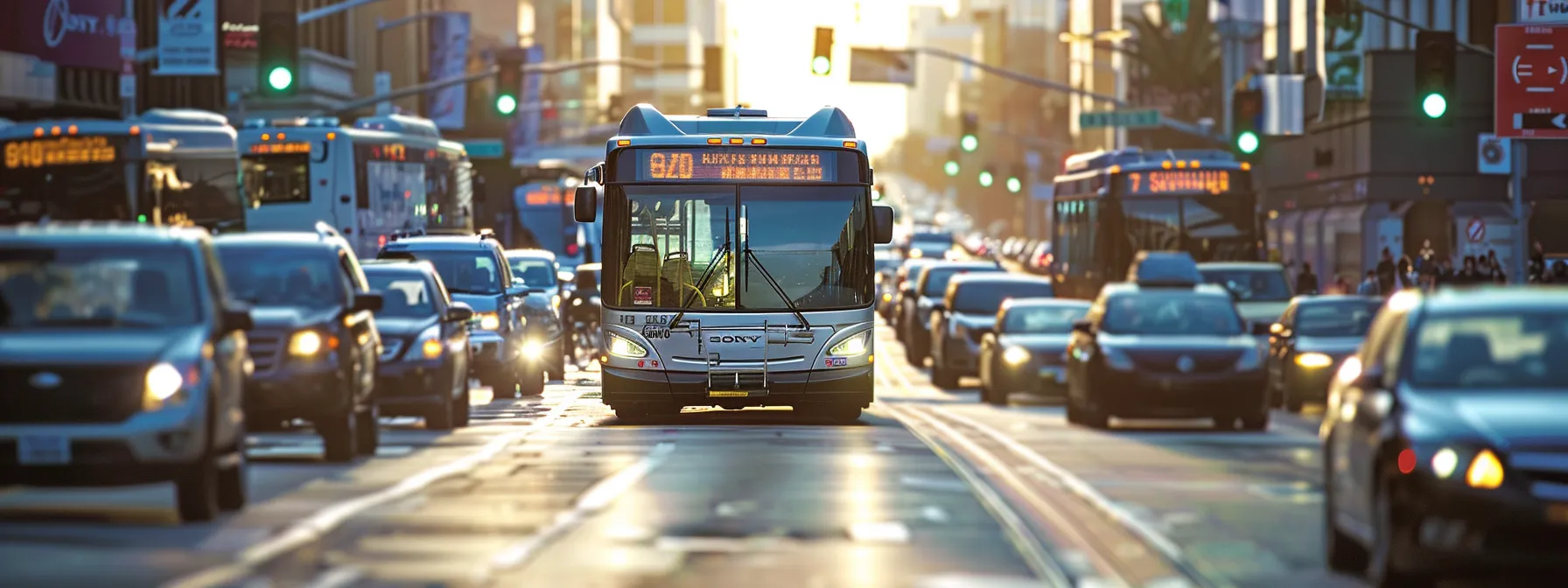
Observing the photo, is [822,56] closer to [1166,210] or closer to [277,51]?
[1166,210]

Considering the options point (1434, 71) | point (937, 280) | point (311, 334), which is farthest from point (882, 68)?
point (311, 334)

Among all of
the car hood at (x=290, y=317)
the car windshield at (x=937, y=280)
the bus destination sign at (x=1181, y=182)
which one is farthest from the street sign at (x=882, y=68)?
the car hood at (x=290, y=317)

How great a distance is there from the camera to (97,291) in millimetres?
14945

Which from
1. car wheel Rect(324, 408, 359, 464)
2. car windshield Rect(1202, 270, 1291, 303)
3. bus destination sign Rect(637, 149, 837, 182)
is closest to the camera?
car wheel Rect(324, 408, 359, 464)

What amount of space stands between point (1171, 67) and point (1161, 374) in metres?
69.6

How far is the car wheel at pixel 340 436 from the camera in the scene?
61.1ft

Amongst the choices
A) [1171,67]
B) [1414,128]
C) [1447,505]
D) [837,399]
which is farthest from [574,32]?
[1447,505]

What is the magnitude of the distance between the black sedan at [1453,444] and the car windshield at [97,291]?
659cm

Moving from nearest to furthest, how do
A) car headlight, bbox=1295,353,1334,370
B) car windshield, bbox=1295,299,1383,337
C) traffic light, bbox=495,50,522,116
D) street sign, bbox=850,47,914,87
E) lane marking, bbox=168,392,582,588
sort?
1. lane marking, bbox=168,392,582,588
2. car headlight, bbox=1295,353,1334,370
3. car windshield, bbox=1295,299,1383,337
4. traffic light, bbox=495,50,522,116
5. street sign, bbox=850,47,914,87

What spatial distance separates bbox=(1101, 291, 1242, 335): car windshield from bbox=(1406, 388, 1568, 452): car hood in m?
13.2

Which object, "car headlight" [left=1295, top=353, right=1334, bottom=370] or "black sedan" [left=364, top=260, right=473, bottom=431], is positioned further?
"car headlight" [left=1295, top=353, right=1334, bottom=370]

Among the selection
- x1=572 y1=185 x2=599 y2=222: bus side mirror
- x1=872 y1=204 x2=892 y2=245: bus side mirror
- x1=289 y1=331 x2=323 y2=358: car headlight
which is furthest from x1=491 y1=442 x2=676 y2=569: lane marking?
x1=872 y1=204 x2=892 y2=245: bus side mirror

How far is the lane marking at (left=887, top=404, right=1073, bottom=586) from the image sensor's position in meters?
12.1

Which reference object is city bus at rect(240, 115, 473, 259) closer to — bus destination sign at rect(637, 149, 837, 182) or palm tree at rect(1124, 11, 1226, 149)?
bus destination sign at rect(637, 149, 837, 182)
